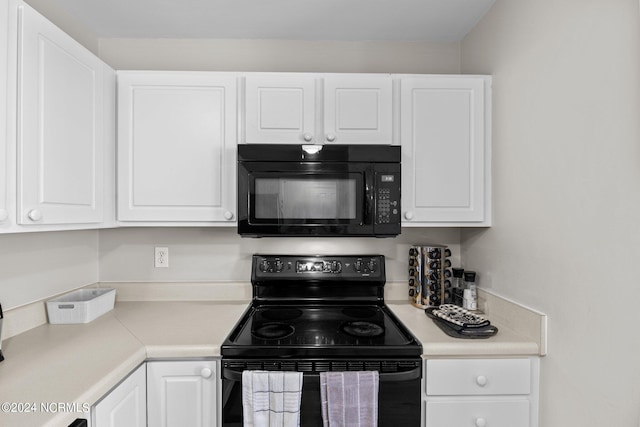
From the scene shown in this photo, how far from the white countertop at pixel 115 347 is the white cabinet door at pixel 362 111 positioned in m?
0.96

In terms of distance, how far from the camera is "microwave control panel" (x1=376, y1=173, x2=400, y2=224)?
170cm

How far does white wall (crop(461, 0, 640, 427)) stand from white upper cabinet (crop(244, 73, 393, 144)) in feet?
1.98

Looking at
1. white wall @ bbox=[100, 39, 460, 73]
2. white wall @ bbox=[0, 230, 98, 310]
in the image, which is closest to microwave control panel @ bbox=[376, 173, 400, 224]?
white wall @ bbox=[100, 39, 460, 73]

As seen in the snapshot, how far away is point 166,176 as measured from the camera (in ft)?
5.74

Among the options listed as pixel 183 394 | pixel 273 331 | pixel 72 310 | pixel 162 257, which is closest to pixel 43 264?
pixel 72 310

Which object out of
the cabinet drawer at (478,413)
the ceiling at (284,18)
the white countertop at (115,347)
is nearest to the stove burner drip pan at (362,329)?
the white countertop at (115,347)

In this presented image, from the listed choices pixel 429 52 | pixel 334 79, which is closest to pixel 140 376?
pixel 334 79

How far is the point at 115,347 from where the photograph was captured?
1.34m

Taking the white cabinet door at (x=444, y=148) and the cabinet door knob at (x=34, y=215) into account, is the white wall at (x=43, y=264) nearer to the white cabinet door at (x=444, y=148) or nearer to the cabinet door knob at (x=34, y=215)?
the cabinet door knob at (x=34, y=215)

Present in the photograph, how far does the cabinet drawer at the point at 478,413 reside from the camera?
4.61ft

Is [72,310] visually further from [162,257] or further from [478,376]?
[478,376]

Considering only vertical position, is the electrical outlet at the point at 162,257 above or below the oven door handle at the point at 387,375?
above

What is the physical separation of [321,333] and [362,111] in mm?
1104

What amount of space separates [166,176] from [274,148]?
0.57 m
